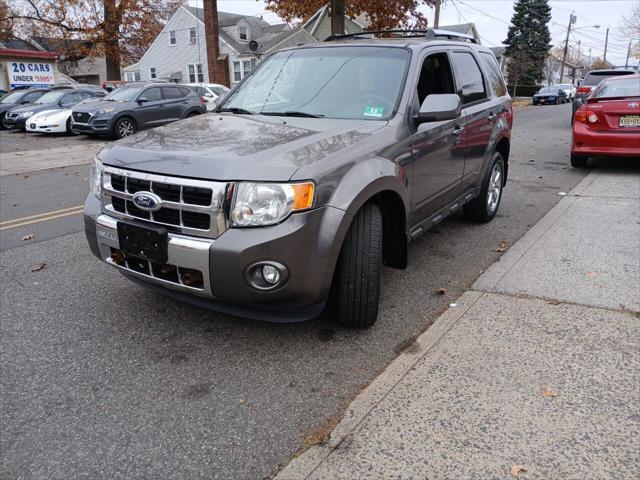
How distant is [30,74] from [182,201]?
30.1 meters

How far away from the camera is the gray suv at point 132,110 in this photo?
49.2 feet

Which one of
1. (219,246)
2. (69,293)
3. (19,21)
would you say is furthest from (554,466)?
(19,21)

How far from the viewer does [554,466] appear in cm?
219

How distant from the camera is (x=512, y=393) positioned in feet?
8.82

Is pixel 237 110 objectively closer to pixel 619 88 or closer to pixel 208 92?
pixel 619 88

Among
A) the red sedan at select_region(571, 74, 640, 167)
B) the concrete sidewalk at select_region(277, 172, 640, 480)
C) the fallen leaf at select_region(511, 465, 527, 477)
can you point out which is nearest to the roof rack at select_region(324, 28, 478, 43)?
the concrete sidewalk at select_region(277, 172, 640, 480)

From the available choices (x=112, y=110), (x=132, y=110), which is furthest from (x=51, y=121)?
(x=132, y=110)

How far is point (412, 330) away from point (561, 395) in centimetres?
100

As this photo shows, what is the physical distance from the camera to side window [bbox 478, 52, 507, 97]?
5.53m

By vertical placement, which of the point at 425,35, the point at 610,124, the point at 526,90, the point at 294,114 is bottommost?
the point at 610,124

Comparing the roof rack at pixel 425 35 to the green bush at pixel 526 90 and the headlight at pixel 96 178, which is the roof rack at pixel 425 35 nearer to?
the headlight at pixel 96 178

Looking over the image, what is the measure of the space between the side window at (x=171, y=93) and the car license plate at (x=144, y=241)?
47.4ft

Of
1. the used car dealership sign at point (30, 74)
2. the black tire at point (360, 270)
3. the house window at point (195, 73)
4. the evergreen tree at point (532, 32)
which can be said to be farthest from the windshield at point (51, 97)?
the evergreen tree at point (532, 32)

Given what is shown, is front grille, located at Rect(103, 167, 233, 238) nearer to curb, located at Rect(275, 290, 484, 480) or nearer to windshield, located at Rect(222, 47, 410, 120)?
curb, located at Rect(275, 290, 484, 480)
